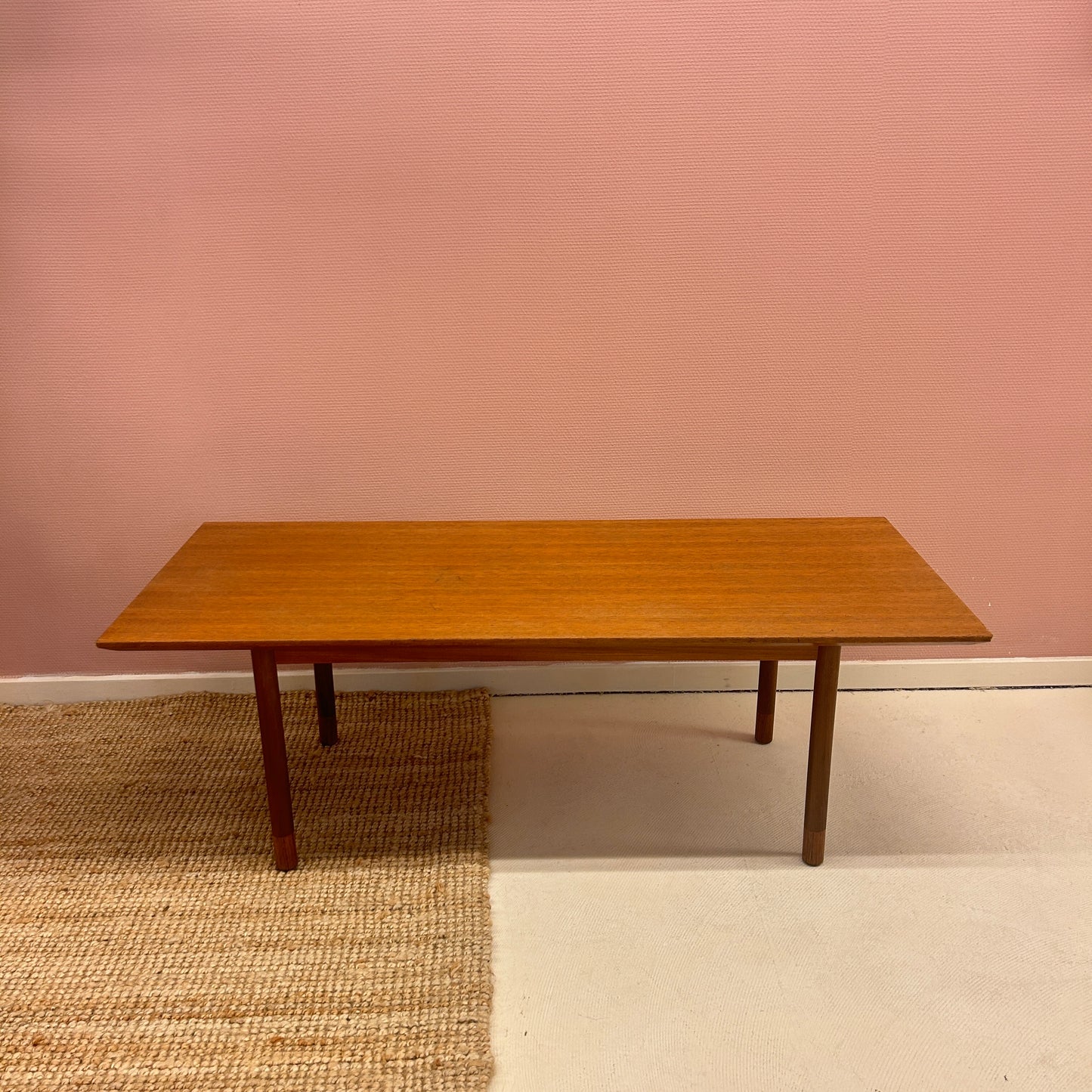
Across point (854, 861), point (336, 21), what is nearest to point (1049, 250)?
point (854, 861)

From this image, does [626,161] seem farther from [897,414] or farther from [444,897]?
[444,897]

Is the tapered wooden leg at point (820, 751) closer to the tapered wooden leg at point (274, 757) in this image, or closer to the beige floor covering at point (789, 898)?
the beige floor covering at point (789, 898)

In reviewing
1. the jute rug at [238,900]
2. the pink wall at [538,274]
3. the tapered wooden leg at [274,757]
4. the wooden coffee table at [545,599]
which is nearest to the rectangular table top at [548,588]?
the wooden coffee table at [545,599]

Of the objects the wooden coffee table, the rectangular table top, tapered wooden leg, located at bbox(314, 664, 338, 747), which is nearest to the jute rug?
tapered wooden leg, located at bbox(314, 664, 338, 747)

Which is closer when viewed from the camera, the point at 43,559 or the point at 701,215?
the point at 701,215

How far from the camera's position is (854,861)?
7.19 ft

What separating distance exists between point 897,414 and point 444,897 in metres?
1.61

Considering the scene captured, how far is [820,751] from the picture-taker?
2.11m

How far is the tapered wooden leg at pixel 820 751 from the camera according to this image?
80.4 inches

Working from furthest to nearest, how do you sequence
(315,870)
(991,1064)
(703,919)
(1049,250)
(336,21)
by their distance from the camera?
(1049,250) → (336,21) → (315,870) → (703,919) → (991,1064)

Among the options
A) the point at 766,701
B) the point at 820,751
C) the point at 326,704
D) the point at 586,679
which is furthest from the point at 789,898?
the point at 326,704

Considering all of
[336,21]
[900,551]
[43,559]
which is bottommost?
[43,559]

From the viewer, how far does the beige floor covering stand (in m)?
1.73

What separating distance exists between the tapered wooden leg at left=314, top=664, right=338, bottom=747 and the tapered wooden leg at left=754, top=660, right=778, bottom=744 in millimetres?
1049
